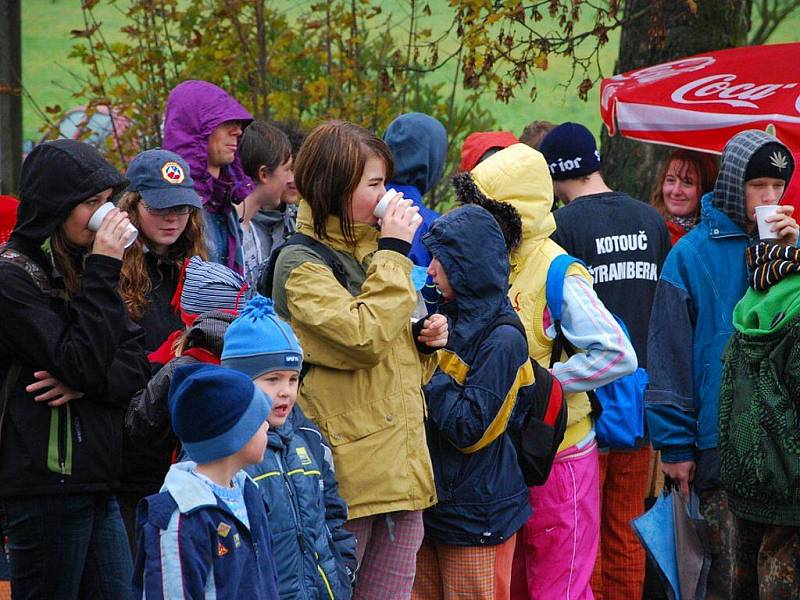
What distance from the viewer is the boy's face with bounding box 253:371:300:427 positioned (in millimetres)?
3334

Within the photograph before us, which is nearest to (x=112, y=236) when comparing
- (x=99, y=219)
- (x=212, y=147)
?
(x=99, y=219)

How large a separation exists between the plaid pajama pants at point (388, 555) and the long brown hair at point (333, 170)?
0.99m

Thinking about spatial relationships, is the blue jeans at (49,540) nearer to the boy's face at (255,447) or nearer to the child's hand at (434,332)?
the boy's face at (255,447)

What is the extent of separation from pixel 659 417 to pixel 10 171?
17.3 feet

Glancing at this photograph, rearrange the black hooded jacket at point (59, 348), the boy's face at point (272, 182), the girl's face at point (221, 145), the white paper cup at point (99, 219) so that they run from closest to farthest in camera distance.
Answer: the black hooded jacket at point (59, 348), the white paper cup at point (99, 219), the girl's face at point (221, 145), the boy's face at point (272, 182)

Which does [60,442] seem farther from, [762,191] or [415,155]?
[762,191]

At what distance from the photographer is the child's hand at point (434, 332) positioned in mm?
3965

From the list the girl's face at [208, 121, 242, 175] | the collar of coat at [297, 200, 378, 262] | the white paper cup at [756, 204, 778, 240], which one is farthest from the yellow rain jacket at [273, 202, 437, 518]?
the girl's face at [208, 121, 242, 175]

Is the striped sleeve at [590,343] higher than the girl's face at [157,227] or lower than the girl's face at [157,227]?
lower

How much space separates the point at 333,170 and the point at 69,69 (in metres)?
9.11

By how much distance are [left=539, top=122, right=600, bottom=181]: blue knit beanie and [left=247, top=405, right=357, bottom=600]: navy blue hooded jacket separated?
101 inches

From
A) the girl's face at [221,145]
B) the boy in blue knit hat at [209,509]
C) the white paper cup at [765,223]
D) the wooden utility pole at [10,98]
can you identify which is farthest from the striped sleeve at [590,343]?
the wooden utility pole at [10,98]

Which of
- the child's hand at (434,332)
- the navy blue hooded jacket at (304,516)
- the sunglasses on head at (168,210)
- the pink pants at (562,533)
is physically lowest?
the pink pants at (562,533)

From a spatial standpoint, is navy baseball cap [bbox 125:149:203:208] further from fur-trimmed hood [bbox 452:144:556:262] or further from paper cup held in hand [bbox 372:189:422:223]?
fur-trimmed hood [bbox 452:144:556:262]
